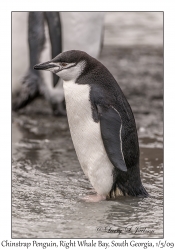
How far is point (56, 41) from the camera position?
579cm

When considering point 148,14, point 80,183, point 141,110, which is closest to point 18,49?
point 141,110

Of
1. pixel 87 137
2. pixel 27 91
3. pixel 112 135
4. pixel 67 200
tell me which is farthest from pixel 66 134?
pixel 112 135

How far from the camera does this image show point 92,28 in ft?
20.4

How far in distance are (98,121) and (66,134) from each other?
6.71ft

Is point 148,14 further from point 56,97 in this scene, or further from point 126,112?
point 126,112

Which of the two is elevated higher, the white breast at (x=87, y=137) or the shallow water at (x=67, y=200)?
the white breast at (x=87, y=137)

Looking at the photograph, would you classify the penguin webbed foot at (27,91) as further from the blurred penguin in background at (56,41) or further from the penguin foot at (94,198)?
the penguin foot at (94,198)

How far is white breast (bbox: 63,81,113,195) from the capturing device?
3.74 m

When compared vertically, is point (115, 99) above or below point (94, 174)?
above

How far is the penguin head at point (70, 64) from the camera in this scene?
3.76 meters

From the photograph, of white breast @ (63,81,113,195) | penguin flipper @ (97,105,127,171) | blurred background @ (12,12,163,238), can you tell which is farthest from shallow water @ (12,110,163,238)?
penguin flipper @ (97,105,127,171)

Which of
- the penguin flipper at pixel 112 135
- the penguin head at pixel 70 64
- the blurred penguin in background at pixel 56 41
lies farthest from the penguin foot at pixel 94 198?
the blurred penguin in background at pixel 56 41

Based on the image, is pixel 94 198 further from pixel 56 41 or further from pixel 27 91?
pixel 27 91

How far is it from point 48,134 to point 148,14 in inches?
225
